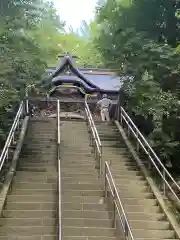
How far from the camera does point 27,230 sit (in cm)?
770

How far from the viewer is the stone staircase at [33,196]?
25.2 ft

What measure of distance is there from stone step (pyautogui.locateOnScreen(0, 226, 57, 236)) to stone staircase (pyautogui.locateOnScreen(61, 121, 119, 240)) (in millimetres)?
281

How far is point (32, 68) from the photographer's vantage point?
12.1 meters

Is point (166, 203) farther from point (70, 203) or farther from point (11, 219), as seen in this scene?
point (11, 219)

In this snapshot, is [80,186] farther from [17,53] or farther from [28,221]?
[17,53]

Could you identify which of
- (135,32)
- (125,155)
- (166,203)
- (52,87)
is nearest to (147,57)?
(135,32)

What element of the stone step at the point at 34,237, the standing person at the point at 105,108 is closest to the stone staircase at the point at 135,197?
the stone step at the point at 34,237

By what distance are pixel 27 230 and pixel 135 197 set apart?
2.87 meters

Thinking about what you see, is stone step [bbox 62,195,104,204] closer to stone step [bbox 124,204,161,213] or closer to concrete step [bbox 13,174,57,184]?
stone step [bbox 124,204,161,213]

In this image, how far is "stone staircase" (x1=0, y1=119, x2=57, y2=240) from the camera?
7.68m

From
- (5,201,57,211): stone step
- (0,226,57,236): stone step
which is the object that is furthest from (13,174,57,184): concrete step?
(0,226,57,236): stone step

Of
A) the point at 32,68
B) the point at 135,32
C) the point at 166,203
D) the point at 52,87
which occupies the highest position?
the point at 135,32

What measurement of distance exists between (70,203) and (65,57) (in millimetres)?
14882

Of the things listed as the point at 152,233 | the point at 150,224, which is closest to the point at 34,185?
the point at 150,224
